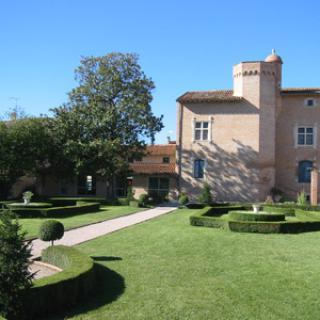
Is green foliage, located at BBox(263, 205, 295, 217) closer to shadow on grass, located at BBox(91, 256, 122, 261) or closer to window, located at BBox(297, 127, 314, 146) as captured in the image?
window, located at BBox(297, 127, 314, 146)

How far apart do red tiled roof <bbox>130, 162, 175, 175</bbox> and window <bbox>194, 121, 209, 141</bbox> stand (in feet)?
12.6

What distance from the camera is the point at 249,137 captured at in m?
37.8

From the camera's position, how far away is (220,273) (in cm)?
1089

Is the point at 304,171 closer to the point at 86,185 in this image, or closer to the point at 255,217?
the point at 86,185

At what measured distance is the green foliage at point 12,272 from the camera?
7191 mm

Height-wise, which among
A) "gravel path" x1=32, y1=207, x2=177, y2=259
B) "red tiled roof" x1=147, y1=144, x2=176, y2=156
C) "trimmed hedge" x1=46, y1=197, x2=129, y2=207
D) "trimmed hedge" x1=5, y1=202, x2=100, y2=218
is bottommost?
"gravel path" x1=32, y1=207, x2=177, y2=259

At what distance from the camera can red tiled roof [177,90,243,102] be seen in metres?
38.1

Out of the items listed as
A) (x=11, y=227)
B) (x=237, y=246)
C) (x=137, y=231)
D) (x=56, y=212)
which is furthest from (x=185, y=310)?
(x=56, y=212)

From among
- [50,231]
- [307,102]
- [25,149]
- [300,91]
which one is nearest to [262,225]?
[50,231]

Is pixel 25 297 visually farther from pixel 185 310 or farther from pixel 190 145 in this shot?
pixel 190 145

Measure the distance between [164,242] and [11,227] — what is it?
850 cm

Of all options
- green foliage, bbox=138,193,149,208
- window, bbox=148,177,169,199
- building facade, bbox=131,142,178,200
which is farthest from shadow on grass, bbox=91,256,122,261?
window, bbox=148,177,169,199

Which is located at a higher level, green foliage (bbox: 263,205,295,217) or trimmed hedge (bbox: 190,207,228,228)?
green foliage (bbox: 263,205,295,217)

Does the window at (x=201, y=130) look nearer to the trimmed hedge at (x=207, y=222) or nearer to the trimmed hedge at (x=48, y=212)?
the trimmed hedge at (x=48, y=212)
